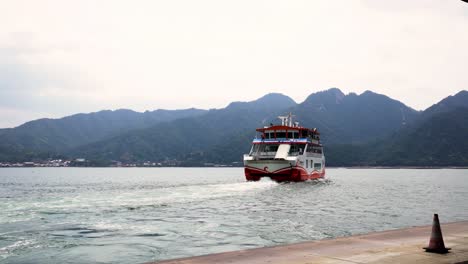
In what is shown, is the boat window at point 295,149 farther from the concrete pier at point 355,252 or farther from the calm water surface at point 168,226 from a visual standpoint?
the concrete pier at point 355,252

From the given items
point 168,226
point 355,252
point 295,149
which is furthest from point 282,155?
point 355,252

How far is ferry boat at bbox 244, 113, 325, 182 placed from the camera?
61594 millimetres

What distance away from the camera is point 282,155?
63125 mm

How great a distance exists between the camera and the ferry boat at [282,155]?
61.6 m

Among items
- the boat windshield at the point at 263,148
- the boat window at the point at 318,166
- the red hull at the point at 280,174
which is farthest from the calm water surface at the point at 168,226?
the boat window at the point at 318,166

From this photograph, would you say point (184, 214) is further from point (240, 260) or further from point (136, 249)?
point (240, 260)

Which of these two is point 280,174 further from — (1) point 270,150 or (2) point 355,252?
(2) point 355,252

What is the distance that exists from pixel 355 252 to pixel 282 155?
168 ft

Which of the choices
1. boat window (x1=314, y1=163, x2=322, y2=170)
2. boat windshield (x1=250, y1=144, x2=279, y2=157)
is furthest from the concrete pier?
boat window (x1=314, y1=163, x2=322, y2=170)

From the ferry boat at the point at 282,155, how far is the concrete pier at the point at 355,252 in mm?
46663

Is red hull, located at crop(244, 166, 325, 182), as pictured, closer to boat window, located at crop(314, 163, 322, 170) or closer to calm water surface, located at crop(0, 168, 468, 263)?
boat window, located at crop(314, 163, 322, 170)

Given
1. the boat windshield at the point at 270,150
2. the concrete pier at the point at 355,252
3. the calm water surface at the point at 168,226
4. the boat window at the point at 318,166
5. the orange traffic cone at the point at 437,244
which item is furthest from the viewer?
the boat window at the point at 318,166

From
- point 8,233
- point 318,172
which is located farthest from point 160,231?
point 318,172

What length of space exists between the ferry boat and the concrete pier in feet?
153
